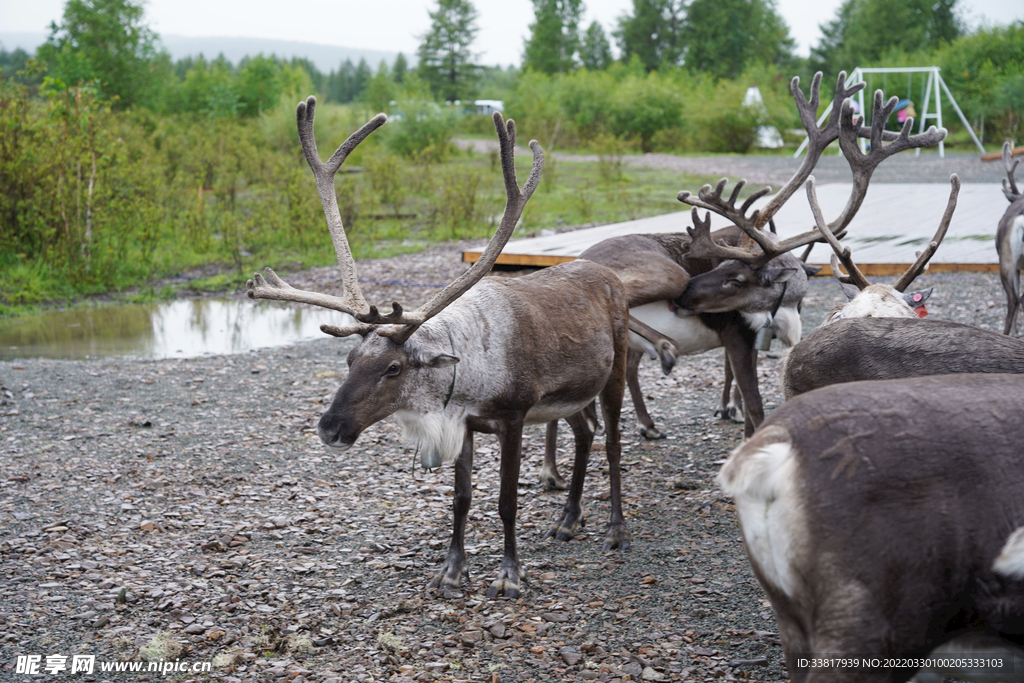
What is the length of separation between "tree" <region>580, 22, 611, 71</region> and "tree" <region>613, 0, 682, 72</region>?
269 centimetres

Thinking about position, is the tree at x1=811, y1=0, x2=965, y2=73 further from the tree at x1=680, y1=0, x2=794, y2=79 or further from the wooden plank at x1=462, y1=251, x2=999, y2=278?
the wooden plank at x1=462, y1=251, x2=999, y2=278

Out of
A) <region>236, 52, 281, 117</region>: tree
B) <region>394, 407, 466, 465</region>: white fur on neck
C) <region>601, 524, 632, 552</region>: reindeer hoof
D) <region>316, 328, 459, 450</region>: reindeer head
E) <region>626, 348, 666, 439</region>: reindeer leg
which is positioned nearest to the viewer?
<region>316, 328, 459, 450</region>: reindeer head

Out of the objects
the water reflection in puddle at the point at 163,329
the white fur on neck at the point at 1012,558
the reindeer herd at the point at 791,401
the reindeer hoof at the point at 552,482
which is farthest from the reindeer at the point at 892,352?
the water reflection in puddle at the point at 163,329

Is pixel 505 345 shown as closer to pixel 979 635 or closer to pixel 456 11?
pixel 979 635

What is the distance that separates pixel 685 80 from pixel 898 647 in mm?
47159

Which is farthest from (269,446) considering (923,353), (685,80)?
(685,80)

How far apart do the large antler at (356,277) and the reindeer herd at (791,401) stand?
0.01 meters

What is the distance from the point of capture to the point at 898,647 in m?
2.01

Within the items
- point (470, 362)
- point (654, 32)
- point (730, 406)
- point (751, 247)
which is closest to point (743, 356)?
point (751, 247)

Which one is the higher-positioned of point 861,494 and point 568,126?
point 568,126

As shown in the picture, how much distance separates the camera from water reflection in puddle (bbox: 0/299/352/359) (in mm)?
9156

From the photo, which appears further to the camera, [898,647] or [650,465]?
[650,465]

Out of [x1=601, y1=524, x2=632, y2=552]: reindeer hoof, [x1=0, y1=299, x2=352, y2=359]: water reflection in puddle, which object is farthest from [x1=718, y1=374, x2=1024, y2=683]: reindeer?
[x1=0, y1=299, x2=352, y2=359]: water reflection in puddle

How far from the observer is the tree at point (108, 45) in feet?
85.8
